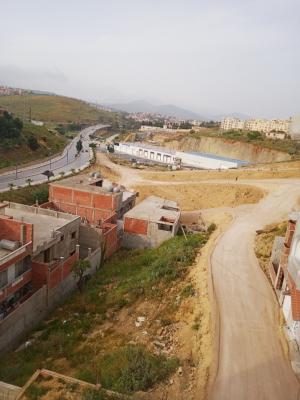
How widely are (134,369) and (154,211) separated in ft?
64.0

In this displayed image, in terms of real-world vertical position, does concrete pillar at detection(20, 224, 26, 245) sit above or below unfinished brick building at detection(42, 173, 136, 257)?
above

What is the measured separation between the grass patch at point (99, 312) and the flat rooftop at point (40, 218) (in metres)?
4.03

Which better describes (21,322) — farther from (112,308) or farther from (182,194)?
(182,194)

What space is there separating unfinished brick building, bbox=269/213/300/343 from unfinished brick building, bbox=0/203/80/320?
37.4 ft

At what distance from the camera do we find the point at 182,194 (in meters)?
45.9

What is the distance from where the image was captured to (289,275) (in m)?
16.5

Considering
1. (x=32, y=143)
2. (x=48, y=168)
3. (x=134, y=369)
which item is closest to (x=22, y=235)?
(x=134, y=369)

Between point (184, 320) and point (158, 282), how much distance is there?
4056 millimetres

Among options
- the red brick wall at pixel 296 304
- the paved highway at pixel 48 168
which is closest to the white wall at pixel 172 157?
the paved highway at pixel 48 168

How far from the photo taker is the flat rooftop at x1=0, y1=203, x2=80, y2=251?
865 inches

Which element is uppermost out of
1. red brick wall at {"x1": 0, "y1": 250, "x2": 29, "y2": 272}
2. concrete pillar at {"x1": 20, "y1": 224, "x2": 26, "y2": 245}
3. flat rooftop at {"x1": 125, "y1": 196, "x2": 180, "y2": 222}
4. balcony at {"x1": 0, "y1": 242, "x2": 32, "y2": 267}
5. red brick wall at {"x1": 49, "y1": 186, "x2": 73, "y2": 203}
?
concrete pillar at {"x1": 20, "y1": 224, "x2": 26, "y2": 245}

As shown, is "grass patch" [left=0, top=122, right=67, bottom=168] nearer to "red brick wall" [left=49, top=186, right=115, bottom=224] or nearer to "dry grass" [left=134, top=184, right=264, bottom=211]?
"dry grass" [left=134, top=184, right=264, bottom=211]

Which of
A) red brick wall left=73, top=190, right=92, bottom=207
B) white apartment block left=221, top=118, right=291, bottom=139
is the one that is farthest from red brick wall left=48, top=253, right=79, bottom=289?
white apartment block left=221, top=118, right=291, bottom=139

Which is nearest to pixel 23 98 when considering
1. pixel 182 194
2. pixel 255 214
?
pixel 182 194
